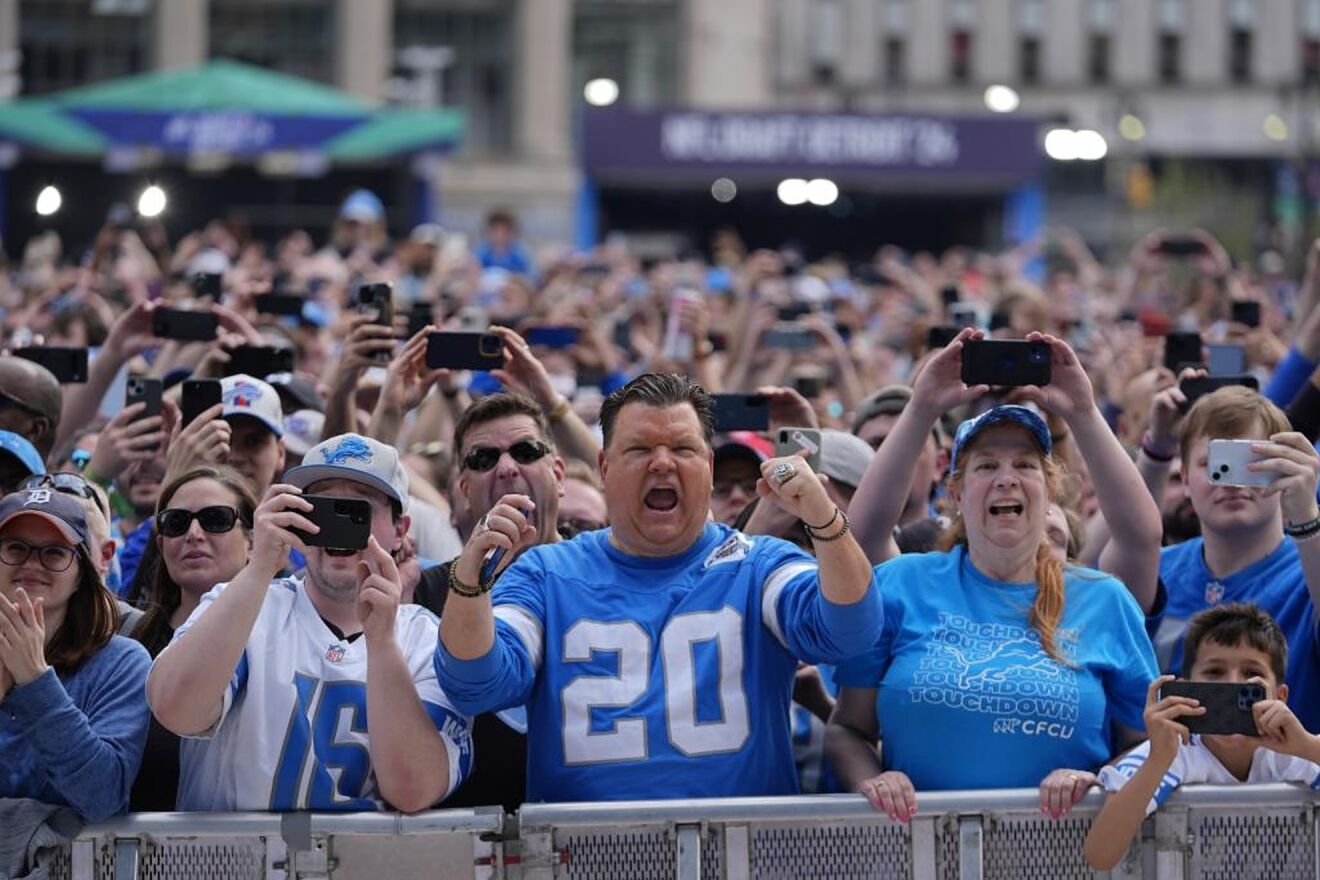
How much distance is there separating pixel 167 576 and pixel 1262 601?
295cm

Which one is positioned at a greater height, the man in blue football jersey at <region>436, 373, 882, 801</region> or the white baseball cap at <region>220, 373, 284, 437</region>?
the white baseball cap at <region>220, 373, 284, 437</region>

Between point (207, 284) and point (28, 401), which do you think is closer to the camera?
point (28, 401)

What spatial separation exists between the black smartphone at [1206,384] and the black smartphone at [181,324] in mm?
3348

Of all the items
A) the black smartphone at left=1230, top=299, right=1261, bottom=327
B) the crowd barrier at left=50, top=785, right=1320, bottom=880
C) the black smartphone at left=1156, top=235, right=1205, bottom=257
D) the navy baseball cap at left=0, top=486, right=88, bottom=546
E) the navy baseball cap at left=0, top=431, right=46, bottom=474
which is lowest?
the crowd barrier at left=50, top=785, right=1320, bottom=880

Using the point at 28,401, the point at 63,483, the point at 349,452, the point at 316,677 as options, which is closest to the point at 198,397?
the point at 28,401

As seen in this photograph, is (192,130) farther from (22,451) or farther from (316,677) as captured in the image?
(316,677)

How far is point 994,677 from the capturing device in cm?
513

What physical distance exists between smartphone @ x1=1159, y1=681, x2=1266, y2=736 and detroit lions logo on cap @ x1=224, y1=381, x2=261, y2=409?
3.27 metres

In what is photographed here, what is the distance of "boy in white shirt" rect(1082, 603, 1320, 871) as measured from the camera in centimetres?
477

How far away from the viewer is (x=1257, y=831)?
491 cm

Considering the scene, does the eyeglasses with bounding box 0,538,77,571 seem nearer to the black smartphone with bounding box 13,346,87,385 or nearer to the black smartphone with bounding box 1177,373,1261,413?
the black smartphone with bounding box 13,346,87,385

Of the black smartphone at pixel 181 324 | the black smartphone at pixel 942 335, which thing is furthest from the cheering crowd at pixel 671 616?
the black smartphone at pixel 181 324

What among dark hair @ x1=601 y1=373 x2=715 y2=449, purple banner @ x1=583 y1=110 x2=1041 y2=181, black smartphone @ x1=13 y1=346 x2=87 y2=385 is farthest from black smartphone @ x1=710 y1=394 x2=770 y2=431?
purple banner @ x1=583 y1=110 x2=1041 y2=181

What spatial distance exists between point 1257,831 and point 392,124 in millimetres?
22915
